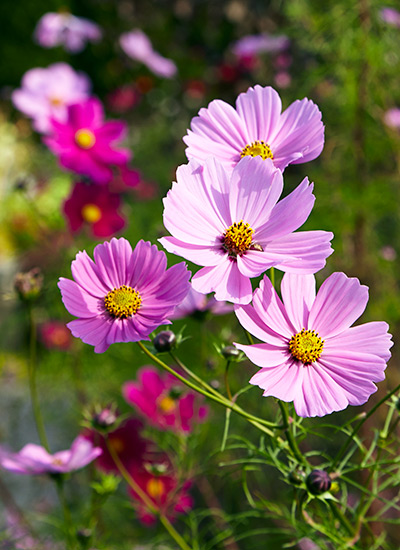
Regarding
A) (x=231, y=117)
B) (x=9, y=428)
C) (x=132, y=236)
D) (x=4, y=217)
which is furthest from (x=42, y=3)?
(x=231, y=117)

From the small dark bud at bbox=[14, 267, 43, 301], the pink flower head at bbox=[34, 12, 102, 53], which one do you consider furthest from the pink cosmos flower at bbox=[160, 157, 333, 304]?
the pink flower head at bbox=[34, 12, 102, 53]

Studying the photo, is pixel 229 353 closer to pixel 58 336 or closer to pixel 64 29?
pixel 58 336

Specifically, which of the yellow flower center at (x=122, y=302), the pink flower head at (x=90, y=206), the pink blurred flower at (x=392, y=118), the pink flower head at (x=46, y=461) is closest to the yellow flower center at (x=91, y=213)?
the pink flower head at (x=90, y=206)

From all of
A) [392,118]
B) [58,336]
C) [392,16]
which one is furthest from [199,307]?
[392,16]

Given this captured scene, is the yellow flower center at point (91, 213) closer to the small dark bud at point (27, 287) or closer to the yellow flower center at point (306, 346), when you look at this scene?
the small dark bud at point (27, 287)

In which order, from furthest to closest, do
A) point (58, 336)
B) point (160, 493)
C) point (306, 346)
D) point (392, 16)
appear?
1. point (58, 336)
2. point (392, 16)
3. point (160, 493)
4. point (306, 346)

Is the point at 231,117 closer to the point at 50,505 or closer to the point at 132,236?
the point at 50,505
